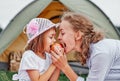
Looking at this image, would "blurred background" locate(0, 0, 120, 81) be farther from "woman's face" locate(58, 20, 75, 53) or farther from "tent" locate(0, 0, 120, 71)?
"woman's face" locate(58, 20, 75, 53)

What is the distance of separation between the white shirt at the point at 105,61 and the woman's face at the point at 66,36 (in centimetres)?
17

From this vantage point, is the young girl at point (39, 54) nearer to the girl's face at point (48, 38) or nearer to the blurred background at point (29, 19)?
the girl's face at point (48, 38)

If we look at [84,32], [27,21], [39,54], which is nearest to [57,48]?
[39,54]

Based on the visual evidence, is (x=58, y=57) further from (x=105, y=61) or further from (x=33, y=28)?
(x=105, y=61)

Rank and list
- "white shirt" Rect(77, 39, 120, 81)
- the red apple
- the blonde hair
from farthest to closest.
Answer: the red apple → the blonde hair → "white shirt" Rect(77, 39, 120, 81)

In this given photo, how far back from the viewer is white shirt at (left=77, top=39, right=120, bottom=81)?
7.90ft

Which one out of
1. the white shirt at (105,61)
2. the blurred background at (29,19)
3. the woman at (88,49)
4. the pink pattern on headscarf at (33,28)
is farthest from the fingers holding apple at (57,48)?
the blurred background at (29,19)

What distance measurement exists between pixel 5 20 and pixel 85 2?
137cm

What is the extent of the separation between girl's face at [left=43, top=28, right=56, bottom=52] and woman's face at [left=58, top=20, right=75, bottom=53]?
65 mm

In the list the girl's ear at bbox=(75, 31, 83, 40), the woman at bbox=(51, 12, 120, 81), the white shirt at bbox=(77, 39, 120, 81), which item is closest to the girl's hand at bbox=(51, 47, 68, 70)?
the woman at bbox=(51, 12, 120, 81)

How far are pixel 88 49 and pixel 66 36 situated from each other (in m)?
0.19

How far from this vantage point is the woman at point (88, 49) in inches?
95.6

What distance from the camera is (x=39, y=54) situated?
2.80 m

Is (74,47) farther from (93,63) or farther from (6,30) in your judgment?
(6,30)
